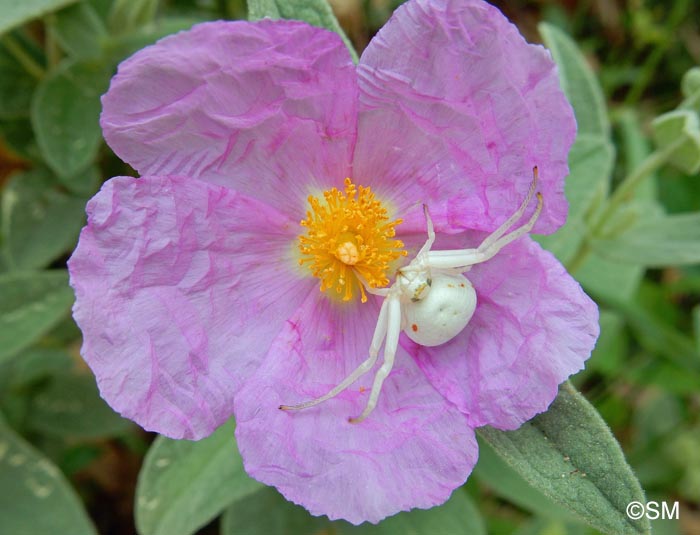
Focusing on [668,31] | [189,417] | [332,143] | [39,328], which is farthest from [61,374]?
[668,31]

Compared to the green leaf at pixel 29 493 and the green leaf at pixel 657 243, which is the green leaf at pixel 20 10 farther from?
the green leaf at pixel 657 243

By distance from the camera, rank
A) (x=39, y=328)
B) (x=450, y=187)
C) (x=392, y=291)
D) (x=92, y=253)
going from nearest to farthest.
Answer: (x=92, y=253)
(x=392, y=291)
(x=450, y=187)
(x=39, y=328)

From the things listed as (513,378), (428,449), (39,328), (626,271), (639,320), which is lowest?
(639,320)

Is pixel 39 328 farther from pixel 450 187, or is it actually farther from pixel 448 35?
pixel 448 35

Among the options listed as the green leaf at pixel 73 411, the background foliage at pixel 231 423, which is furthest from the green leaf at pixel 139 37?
the green leaf at pixel 73 411

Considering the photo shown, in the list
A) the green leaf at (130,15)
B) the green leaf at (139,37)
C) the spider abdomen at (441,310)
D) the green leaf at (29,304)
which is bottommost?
the green leaf at (29,304)

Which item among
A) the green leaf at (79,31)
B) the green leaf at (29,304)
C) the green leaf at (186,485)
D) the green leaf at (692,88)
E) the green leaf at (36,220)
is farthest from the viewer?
the green leaf at (36,220)

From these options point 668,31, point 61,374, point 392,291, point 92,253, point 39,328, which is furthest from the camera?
point 668,31

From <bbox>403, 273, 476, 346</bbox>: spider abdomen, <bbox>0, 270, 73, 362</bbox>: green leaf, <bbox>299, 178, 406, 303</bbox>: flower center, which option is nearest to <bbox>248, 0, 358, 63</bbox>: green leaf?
<bbox>299, 178, 406, 303</bbox>: flower center
